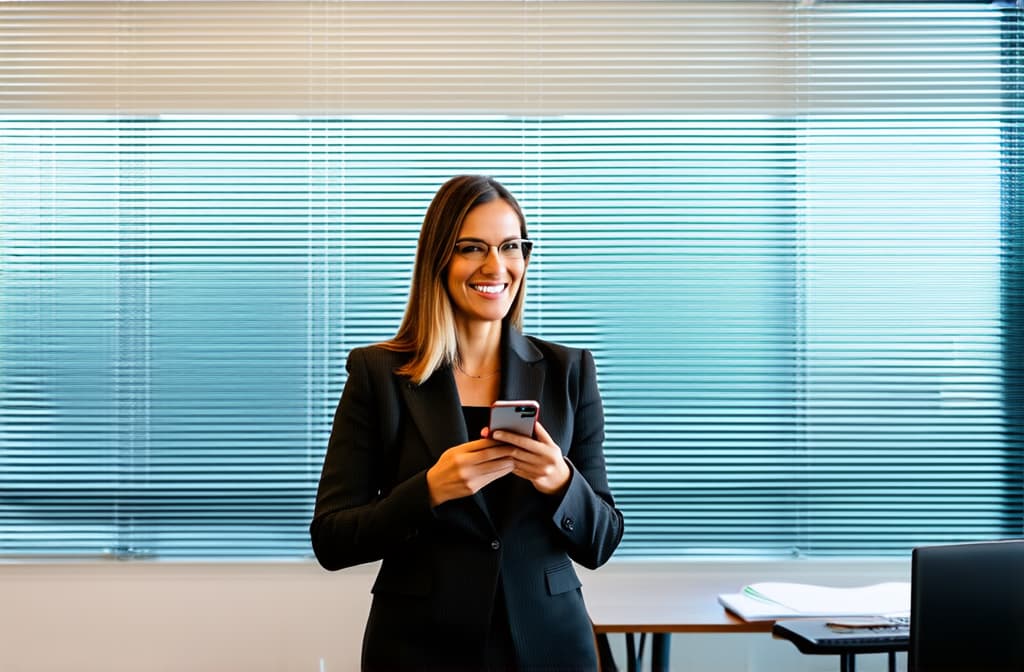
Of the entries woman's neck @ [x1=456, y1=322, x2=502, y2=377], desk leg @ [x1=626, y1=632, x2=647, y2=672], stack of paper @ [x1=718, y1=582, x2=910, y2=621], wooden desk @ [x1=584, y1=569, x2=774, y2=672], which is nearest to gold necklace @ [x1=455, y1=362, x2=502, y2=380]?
woman's neck @ [x1=456, y1=322, x2=502, y2=377]

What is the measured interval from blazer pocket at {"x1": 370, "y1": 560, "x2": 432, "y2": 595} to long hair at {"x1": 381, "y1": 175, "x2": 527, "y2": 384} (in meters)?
0.36

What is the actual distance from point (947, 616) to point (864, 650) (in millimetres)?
609

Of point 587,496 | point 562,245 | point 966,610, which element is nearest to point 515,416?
point 587,496

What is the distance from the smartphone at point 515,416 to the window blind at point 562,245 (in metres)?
1.68

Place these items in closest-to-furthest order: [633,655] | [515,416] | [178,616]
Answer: [515,416] < [633,655] < [178,616]

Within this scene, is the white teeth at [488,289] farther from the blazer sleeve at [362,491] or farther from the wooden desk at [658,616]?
the wooden desk at [658,616]

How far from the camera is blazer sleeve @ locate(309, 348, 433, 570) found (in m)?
1.81

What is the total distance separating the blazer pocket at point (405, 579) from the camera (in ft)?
6.16

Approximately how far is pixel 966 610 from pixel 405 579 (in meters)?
0.99

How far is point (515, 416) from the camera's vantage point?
68.6 inches

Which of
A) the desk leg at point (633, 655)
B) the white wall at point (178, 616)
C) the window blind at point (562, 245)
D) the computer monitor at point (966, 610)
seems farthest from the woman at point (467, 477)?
the white wall at point (178, 616)

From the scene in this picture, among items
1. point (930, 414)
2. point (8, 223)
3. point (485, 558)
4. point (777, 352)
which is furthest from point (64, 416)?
point (930, 414)

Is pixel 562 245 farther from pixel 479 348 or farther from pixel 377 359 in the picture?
pixel 377 359

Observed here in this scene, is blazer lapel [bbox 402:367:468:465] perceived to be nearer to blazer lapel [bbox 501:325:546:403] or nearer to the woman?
the woman
